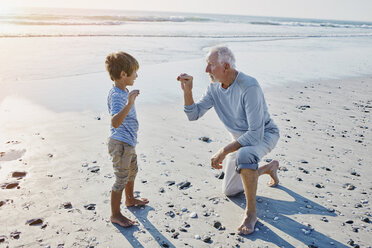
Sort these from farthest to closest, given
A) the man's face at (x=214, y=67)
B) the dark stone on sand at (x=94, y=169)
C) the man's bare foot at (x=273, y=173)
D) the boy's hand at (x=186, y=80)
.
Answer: the dark stone on sand at (x=94, y=169) < the man's bare foot at (x=273, y=173) < the boy's hand at (x=186, y=80) < the man's face at (x=214, y=67)

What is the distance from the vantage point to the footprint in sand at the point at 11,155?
4818mm

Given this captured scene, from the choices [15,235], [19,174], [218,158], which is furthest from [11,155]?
[218,158]

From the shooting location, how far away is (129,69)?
10.9ft

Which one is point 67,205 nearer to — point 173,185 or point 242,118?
point 173,185

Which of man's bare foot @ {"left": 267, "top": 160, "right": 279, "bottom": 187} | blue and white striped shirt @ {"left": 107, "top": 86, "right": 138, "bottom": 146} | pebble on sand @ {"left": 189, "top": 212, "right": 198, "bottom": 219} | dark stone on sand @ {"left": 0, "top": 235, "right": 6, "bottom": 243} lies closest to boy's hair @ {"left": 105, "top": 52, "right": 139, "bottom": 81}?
blue and white striped shirt @ {"left": 107, "top": 86, "right": 138, "bottom": 146}

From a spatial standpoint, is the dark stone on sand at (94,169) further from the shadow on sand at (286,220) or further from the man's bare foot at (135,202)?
the shadow on sand at (286,220)

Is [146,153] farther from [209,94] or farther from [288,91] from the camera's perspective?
[288,91]

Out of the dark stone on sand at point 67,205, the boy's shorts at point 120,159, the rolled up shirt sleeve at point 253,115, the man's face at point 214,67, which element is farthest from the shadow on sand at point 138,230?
the man's face at point 214,67

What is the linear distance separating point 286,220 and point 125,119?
7.02 feet

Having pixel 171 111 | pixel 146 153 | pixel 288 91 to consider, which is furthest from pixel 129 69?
pixel 288 91

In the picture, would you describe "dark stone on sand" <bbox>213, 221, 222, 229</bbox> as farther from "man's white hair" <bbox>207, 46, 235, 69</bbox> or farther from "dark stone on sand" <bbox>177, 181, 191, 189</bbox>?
"man's white hair" <bbox>207, 46, 235, 69</bbox>

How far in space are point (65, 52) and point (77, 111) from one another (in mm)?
8246

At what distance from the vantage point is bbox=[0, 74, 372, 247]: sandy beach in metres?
3.43

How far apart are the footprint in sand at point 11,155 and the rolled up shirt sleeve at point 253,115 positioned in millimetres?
3436
